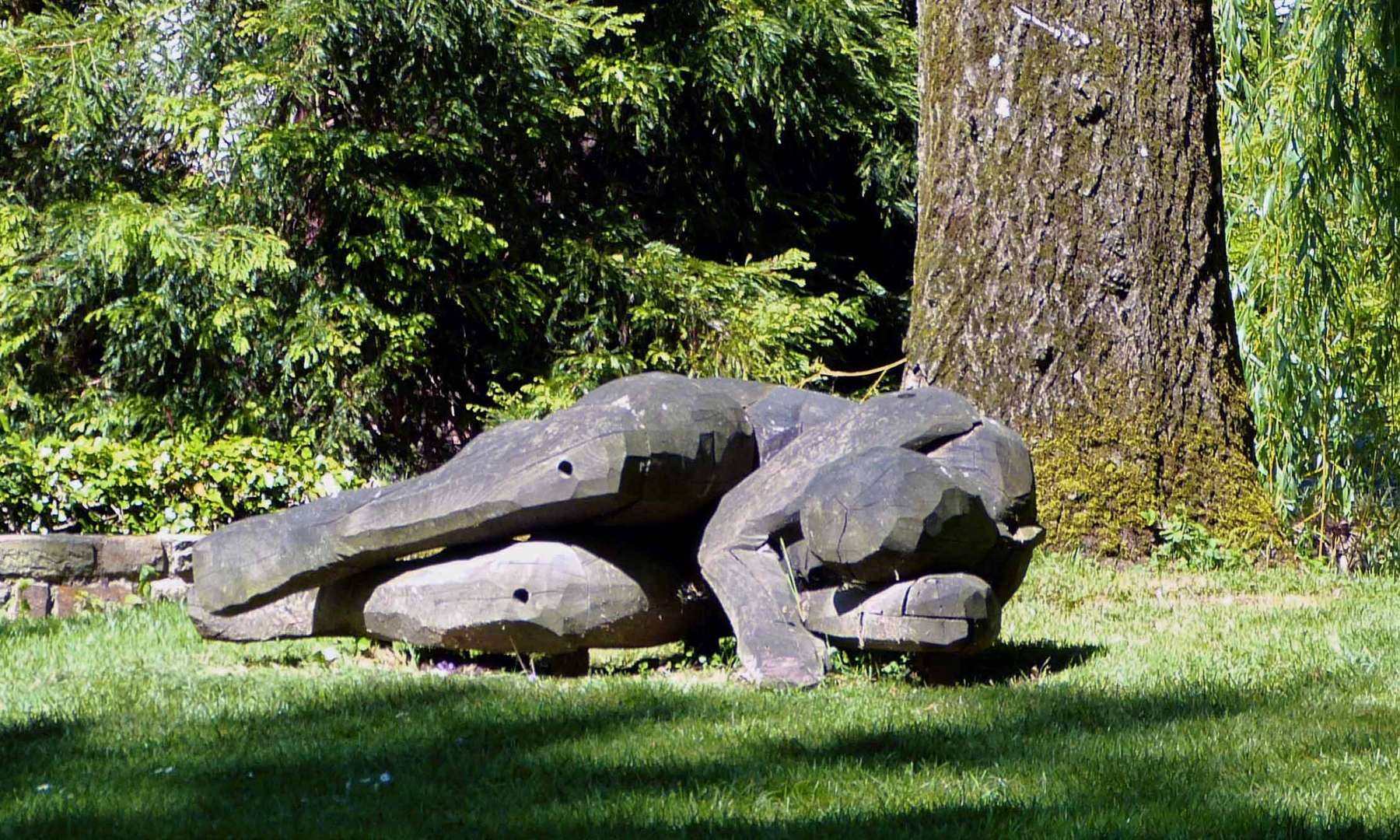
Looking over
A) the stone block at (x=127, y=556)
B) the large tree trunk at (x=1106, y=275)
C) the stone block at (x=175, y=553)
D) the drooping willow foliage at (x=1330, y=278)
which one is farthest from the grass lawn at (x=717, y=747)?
the drooping willow foliage at (x=1330, y=278)

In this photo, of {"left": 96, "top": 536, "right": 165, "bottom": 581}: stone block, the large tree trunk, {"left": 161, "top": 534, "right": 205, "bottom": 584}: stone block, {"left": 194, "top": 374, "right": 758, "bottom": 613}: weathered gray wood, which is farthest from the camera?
the large tree trunk

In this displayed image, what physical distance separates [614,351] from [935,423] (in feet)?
22.3

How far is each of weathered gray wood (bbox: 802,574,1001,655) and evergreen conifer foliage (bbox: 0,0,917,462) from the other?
6.30m

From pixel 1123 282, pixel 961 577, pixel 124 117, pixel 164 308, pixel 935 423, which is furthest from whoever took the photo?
pixel 124 117

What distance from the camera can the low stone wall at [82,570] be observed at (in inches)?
287

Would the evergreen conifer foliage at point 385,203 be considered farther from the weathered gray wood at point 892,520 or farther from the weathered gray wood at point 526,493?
the weathered gray wood at point 892,520

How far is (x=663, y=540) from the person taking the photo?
5.37m

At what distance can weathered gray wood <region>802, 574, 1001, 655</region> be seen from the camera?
15.1 feet

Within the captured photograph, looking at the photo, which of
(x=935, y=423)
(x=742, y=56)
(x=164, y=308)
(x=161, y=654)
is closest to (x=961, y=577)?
(x=935, y=423)

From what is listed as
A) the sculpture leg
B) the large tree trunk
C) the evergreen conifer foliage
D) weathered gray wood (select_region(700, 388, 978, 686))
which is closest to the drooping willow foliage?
the large tree trunk

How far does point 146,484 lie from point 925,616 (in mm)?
4917

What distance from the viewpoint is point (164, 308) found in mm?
10289

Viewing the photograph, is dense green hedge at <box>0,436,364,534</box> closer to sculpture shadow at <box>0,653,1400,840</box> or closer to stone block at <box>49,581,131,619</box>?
stone block at <box>49,581,131,619</box>

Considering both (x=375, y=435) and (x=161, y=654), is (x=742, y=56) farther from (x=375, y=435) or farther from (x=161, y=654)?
(x=161, y=654)
